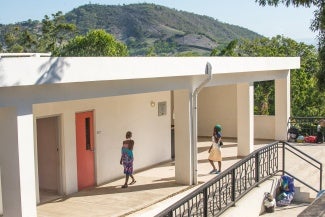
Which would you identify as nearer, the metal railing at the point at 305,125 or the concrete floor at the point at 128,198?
the concrete floor at the point at 128,198

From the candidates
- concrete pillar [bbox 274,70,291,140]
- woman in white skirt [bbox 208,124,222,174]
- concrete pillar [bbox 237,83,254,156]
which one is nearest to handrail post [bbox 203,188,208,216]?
woman in white skirt [bbox 208,124,222,174]

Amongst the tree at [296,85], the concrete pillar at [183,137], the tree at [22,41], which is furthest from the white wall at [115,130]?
the tree at [22,41]

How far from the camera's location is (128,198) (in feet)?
33.3

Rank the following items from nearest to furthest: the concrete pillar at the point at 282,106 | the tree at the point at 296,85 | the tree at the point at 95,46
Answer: the concrete pillar at the point at 282,106 → the tree at the point at 296,85 → the tree at the point at 95,46

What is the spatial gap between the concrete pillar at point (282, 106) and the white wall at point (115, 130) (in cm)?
546

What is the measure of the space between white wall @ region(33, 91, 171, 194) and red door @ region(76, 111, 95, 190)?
0.13m

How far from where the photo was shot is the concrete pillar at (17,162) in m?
6.87

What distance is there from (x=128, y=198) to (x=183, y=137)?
2134 millimetres

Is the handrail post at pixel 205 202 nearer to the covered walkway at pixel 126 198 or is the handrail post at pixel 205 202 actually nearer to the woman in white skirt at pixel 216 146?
the covered walkway at pixel 126 198

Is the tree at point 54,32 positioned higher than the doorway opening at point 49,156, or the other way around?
the tree at point 54,32

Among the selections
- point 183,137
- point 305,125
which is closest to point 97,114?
point 183,137

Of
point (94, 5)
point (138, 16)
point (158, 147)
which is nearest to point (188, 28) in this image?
point (138, 16)

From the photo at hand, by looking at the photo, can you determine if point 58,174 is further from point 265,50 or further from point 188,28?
point 188,28

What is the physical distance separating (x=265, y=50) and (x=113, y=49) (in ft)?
63.0
